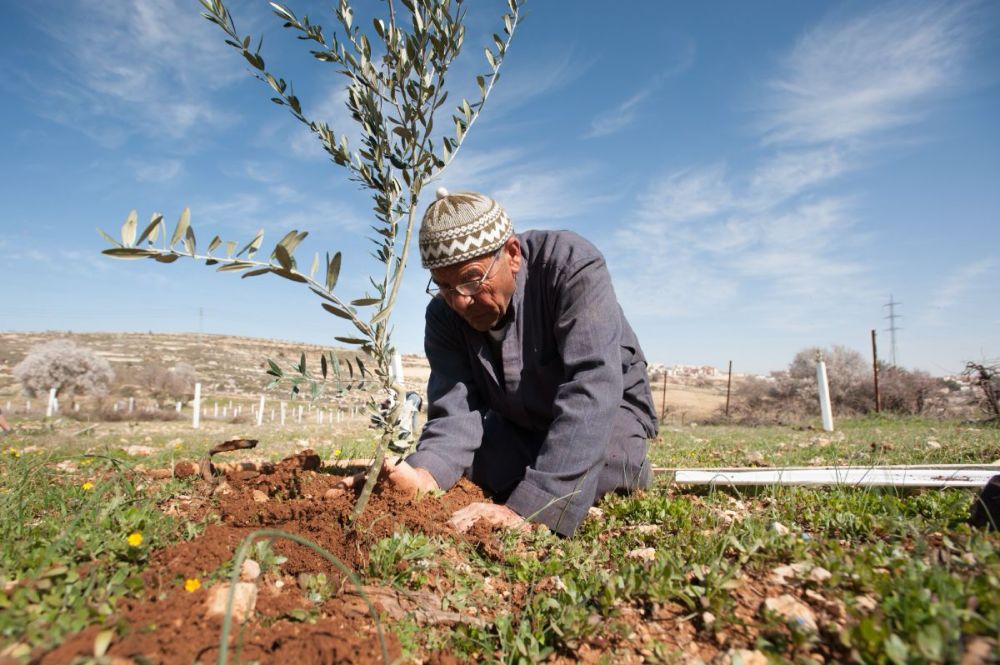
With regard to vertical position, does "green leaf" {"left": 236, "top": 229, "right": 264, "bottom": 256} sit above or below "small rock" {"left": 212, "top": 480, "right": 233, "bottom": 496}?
above

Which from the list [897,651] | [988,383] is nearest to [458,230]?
[897,651]

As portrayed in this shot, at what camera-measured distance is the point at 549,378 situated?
10.7ft

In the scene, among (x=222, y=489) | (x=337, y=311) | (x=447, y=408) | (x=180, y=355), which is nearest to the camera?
(x=337, y=311)

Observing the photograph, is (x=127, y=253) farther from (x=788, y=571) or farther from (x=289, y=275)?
(x=788, y=571)

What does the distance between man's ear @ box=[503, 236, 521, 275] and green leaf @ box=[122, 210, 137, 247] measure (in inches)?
70.4

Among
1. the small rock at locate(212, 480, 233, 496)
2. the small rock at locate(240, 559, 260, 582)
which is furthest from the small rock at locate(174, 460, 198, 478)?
the small rock at locate(240, 559, 260, 582)

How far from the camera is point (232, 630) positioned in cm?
149

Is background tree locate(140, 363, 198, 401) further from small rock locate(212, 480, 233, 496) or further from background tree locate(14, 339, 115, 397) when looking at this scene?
small rock locate(212, 480, 233, 496)

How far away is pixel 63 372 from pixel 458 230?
85.1ft

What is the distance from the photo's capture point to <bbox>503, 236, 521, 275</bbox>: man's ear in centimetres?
306

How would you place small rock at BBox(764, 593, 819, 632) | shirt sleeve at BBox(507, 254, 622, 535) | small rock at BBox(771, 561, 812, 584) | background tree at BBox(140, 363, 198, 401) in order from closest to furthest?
small rock at BBox(764, 593, 819, 632) → small rock at BBox(771, 561, 812, 584) → shirt sleeve at BBox(507, 254, 622, 535) → background tree at BBox(140, 363, 198, 401)

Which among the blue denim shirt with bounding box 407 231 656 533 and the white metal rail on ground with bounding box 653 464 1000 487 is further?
the white metal rail on ground with bounding box 653 464 1000 487

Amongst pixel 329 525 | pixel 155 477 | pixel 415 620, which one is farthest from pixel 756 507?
pixel 155 477

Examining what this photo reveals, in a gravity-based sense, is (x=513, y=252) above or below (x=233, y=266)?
above
